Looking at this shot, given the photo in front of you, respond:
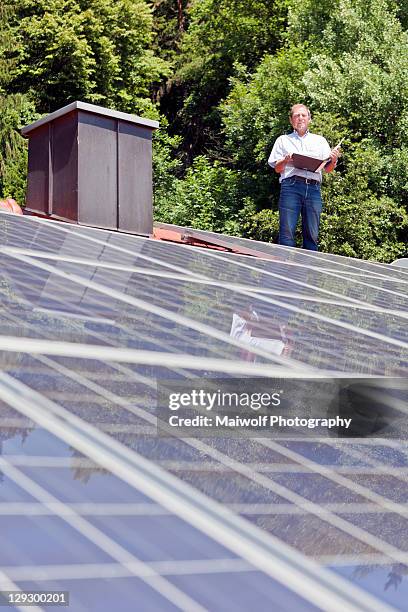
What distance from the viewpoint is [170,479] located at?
6.24 ft

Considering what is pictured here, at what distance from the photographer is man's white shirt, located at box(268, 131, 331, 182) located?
368 inches

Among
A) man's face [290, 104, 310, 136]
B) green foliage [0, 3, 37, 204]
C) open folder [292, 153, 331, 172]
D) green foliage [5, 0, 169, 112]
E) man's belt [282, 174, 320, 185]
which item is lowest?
man's belt [282, 174, 320, 185]

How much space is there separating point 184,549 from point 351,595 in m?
0.32

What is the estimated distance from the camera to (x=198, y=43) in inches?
1619

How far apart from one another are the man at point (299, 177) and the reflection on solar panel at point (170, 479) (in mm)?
5643

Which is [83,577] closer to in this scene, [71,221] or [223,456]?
[223,456]

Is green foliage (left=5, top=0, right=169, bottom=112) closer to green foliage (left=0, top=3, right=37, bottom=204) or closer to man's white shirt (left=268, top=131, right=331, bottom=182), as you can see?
green foliage (left=0, top=3, right=37, bottom=204)

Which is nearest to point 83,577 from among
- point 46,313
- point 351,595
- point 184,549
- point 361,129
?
point 184,549

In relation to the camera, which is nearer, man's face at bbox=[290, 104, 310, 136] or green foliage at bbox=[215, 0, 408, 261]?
man's face at bbox=[290, 104, 310, 136]

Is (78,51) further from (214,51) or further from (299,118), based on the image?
(299,118)

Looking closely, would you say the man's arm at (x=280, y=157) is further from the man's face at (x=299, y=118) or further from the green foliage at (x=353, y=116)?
the green foliage at (x=353, y=116)

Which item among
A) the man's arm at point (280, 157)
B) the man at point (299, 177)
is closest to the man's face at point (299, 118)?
the man at point (299, 177)

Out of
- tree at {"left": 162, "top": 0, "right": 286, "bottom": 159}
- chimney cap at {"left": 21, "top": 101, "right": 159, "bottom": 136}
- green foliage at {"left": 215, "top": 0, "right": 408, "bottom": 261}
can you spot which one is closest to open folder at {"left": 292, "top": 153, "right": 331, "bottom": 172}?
chimney cap at {"left": 21, "top": 101, "right": 159, "bottom": 136}

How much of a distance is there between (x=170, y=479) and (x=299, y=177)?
7.77 m
